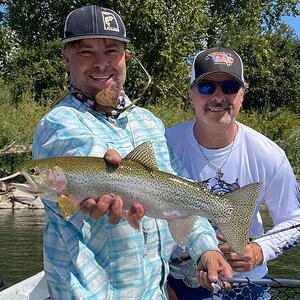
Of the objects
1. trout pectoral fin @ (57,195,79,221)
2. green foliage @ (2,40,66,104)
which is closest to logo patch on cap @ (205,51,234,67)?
trout pectoral fin @ (57,195,79,221)

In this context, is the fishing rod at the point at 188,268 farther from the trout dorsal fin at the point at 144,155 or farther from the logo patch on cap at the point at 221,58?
the logo patch on cap at the point at 221,58

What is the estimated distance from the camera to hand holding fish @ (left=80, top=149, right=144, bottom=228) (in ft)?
8.52

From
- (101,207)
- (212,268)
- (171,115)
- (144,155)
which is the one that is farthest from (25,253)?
(101,207)

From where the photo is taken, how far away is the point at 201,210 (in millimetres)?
2883

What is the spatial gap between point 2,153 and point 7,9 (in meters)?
13.9

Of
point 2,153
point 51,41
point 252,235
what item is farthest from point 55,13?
point 252,235

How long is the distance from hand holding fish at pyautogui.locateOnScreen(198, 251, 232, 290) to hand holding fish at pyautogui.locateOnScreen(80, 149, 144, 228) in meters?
0.53

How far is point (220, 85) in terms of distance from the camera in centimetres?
368

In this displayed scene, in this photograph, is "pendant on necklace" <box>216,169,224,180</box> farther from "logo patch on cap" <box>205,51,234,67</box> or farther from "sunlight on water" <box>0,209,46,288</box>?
"sunlight on water" <box>0,209,46,288</box>

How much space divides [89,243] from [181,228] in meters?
0.45

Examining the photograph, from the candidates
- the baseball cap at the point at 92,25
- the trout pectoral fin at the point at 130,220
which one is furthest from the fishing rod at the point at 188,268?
the baseball cap at the point at 92,25

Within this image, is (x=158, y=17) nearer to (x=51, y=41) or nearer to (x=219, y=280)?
(x=51, y=41)

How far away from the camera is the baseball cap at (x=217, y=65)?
3674mm

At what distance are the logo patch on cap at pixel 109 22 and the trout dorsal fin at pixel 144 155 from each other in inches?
23.3
